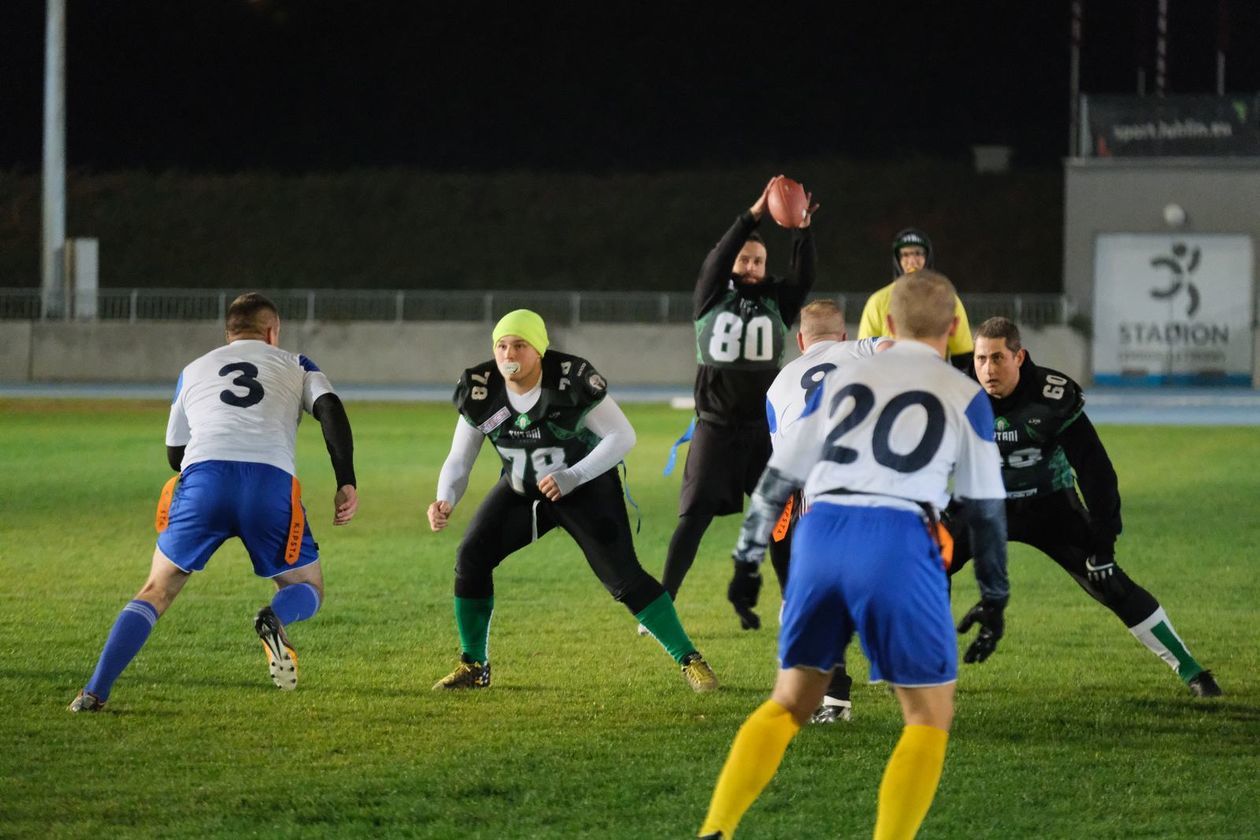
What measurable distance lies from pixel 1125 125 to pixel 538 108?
2326 cm

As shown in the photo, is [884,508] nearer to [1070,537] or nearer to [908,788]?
[908,788]

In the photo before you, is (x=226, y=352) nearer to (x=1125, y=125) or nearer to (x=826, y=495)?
(x=826, y=495)

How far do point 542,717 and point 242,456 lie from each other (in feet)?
5.13

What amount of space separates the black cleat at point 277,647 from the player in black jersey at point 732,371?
2182mm

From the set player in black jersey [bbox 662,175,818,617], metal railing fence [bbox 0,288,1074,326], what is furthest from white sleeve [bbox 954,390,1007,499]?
metal railing fence [bbox 0,288,1074,326]

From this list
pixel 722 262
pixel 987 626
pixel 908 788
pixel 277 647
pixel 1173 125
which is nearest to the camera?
pixel 908 788

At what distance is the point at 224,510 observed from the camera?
656 cm

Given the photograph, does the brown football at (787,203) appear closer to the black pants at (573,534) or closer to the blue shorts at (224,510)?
the black pants at (573,534)

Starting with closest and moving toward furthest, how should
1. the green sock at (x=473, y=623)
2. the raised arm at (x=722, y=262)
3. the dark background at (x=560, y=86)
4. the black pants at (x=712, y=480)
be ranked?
the green sock at (x=473, y=623)
the raised arm at (x=722, y=262)
the black pants at (x=712, y=480)
the dark background at (x=560, y=86)

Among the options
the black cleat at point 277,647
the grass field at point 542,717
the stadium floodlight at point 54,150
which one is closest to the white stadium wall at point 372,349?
the stadium floodlight at point 54,150

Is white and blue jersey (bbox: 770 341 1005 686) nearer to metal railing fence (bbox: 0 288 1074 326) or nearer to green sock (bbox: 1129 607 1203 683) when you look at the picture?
green sock (bbox: 1129 607 1203 683)

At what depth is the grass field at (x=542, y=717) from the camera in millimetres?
5172

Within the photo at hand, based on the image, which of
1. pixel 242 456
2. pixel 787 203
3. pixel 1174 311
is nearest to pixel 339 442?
pixel 242 456

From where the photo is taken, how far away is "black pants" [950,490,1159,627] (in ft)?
22.6
